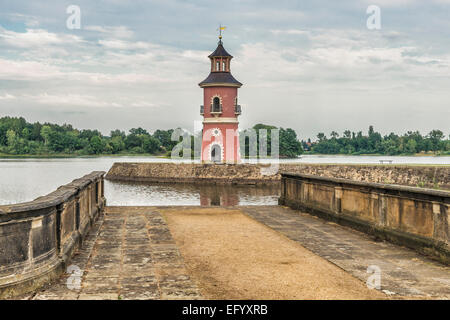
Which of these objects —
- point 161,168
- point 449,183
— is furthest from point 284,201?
point 161,168

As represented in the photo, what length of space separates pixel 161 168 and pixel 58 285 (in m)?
42.5

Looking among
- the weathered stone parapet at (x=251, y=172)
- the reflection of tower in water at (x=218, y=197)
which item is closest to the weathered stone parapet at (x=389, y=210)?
the reflection of tower in water at (x=218, y=197)

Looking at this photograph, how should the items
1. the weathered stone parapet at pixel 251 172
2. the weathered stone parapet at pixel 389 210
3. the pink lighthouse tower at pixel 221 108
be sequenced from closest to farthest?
1. the weathered stone parapet at pixel 389 210
2. the weathered stone parapet at pixel 251 172
3. the pink lighthouse tower at pixel 221 108

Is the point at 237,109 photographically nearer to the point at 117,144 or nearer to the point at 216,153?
the point at 216,153

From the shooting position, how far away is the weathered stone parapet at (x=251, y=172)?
137 ft

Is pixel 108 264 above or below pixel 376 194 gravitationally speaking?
below

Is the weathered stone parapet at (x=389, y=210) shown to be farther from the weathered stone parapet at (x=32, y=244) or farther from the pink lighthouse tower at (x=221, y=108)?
the pink lighthouse tower at (x=221, y=108)

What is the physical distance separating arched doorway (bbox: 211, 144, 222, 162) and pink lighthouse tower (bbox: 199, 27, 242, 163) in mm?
272

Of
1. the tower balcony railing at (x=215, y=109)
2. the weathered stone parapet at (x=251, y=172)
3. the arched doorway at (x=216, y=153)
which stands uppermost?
the tower balcony railing at (x=215, y=109)

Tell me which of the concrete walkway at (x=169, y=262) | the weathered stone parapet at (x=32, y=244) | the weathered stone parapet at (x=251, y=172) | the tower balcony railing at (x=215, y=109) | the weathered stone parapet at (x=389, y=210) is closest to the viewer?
the weathered stone parapet at (x=32, y=244)

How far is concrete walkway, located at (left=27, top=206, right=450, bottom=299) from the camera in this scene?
5.05m

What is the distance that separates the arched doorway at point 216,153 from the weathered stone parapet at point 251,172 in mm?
1398
